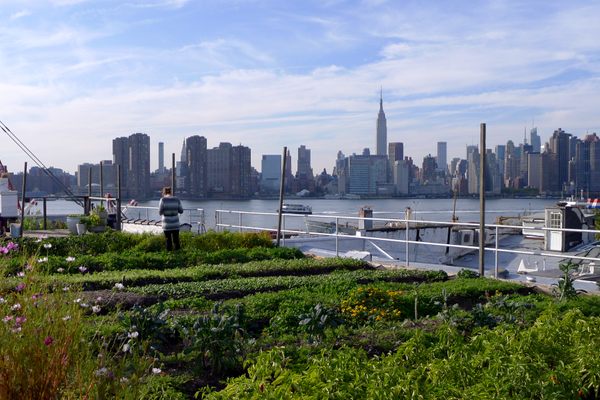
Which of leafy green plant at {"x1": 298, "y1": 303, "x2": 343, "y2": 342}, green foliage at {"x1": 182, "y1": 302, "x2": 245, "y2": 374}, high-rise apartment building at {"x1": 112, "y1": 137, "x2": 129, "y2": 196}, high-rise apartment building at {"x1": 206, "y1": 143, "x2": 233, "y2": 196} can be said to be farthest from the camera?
high-rise apartment building at {"x1": 206, "y1": 143, "x2": 233, "y2": 196}

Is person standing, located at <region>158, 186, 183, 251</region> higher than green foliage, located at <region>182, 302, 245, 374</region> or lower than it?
higher

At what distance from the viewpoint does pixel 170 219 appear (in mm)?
16766

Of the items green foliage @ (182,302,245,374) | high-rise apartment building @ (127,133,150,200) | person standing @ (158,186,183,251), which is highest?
high-rise apartment building @ (127,133,150,200)

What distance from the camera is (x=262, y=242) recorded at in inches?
733

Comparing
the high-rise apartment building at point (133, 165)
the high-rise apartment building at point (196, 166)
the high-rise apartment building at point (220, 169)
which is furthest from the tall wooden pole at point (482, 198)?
the high-rise apartment building at point (133, 165)

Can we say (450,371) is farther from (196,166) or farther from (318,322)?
(196,166)

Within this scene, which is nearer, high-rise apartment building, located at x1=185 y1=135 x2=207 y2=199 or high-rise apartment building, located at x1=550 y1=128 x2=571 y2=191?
high-rise apartment building, located at x1=185 y1=135 x2=207 y2=199

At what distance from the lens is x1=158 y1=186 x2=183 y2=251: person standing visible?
16.8m

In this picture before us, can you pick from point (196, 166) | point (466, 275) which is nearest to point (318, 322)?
point (466, 275)

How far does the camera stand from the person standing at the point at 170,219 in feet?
55.0

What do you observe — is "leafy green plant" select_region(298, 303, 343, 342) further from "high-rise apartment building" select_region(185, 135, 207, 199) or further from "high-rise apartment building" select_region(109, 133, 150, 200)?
"high-rise apartment building" select_region(109, 133, 150, 200)

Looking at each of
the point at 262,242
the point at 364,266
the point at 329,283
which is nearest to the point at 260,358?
the point at 329,283

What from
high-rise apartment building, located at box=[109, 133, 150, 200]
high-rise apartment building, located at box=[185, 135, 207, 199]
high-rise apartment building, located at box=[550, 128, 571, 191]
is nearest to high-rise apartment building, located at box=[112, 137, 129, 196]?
high-rise apartment building, located at box=[109, 133, 150, 200]

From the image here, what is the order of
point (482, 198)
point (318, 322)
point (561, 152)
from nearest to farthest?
1. point (318, 322)
2. point (482, 198)
3. point (561, 152)
